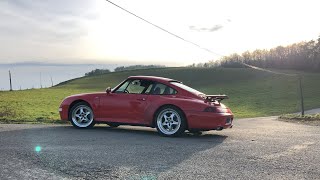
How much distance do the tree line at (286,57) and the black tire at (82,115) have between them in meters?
75.7

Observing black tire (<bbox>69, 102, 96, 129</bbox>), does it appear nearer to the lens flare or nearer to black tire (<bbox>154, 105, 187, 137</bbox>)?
black tire (<bbox>154, 105, 187, 137</bbox>)

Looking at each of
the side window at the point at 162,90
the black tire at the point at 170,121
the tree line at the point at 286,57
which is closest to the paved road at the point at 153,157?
the black tire at the point at 170,121

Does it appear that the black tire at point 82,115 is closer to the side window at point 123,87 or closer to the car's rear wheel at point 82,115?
the car's rear wheel at point 82,115

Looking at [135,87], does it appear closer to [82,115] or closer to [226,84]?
[82,115]

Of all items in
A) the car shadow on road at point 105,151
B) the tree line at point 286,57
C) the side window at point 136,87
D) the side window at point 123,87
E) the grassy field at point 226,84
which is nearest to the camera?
the car shadow on road at point 105,151

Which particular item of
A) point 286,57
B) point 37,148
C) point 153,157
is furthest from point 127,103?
point 286,57

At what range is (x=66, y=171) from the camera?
18.3ft

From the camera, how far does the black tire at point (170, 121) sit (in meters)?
9.41

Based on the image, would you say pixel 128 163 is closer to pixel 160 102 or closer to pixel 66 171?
pixel 66 171

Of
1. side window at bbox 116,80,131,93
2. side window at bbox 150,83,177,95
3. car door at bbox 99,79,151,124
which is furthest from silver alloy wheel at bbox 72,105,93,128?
side window at bbox 150,83,177,95

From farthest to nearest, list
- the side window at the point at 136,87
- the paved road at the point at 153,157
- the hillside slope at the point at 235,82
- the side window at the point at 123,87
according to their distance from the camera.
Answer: the hillside slope at the point at 235,82 → the side window at the point at 123,87 → the side window at the point at 136,87 → the paved road at the point at 153,157

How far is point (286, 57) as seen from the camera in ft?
327

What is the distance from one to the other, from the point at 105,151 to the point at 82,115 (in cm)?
380

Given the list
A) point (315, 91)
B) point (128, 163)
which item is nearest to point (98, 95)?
point (128, 163)
